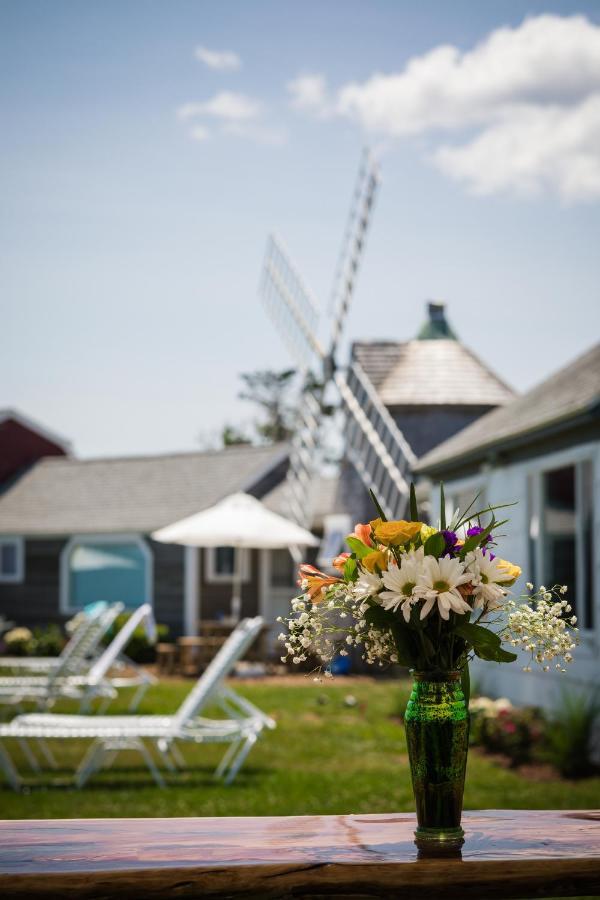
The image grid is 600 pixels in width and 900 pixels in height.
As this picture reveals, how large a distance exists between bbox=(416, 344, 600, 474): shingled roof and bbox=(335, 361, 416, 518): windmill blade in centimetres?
225

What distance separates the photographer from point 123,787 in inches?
379

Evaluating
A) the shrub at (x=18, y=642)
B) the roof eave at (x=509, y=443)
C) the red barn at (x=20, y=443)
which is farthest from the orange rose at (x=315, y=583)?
the red barn at (x=20, y=443)

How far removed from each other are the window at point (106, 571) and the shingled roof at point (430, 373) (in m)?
7.94

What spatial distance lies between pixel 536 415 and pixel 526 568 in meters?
1.64

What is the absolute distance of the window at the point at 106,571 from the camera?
27578 mm

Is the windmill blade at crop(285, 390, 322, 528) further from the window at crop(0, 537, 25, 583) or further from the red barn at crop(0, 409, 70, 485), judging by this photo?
the red barn at crop(0, 409, 70, 485)

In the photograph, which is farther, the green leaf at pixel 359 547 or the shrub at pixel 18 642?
the shrub at pixel 18 642

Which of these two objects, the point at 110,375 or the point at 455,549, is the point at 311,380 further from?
the point at 455,549

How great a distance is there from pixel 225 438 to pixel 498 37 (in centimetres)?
3530

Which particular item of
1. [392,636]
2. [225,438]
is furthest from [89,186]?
[225,438]

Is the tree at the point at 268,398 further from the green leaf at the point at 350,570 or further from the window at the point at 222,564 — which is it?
the green leaf at the point at 350,570

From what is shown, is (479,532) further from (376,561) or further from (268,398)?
(268,398)

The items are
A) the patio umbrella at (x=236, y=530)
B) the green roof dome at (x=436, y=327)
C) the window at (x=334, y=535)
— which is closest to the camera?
the patio umbrella at (x=236, y=530)

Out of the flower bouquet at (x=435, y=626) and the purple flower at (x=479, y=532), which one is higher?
the purple flower at (x=479, y=532)
